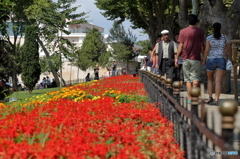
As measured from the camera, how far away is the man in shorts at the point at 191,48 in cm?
923

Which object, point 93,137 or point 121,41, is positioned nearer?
point 93,137

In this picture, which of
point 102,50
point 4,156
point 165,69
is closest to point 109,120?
point 4,156

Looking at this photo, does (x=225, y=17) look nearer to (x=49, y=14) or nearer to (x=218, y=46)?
(x=218, y=46)

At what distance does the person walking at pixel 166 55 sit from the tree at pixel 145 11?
1777 centimetres

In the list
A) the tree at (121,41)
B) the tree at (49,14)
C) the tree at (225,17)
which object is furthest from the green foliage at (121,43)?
the tree at (225,17)

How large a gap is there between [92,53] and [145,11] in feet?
113

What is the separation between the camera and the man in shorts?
30.3 feet

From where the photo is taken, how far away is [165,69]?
39.6ft

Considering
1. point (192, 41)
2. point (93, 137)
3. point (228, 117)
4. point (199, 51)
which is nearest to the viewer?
point (228, 117)

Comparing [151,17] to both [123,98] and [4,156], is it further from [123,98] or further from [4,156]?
[4,156]

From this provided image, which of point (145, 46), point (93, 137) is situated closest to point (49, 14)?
point (93, 137)

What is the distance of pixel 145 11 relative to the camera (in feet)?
114

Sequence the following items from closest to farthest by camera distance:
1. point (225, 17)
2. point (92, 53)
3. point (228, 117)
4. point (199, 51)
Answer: point (228, 117) → point (199, 51) → point (225, 17) → point (92, 53)

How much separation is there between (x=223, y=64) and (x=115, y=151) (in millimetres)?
5636
